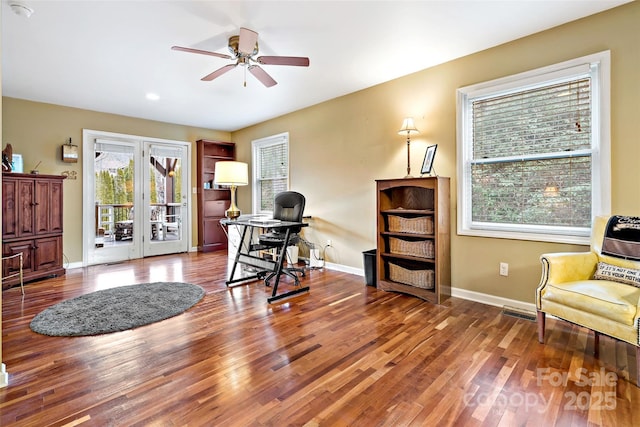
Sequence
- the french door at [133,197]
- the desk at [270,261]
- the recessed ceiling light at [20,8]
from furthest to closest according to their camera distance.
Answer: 1. the french door at [133,197]
2. the desk at [270,261]
3. the recessed ceiling light at [20,8]

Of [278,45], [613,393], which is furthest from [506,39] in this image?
[613,393]

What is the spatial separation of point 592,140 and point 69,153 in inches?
256

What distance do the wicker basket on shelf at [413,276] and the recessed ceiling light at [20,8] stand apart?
3.89 m

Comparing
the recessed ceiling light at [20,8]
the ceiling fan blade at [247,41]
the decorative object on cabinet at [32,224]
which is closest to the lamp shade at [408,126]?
the ceiling fan blade at [247,41]

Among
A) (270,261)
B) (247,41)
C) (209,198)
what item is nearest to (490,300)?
(270,261)

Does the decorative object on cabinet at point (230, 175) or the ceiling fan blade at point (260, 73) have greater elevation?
the ceiling fan blade at point (260, 73)

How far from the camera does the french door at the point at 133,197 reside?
510cm

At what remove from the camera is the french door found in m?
5.10

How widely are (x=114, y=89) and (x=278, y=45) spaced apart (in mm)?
2571

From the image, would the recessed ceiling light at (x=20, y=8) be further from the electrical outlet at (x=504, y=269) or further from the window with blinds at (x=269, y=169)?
the electrical outlet at (x=504, y=269)

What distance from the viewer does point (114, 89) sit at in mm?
4105

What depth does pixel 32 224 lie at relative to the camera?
3996 mm

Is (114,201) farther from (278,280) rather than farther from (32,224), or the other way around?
(278,280)

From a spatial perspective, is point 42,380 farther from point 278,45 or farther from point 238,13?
point 278,45
